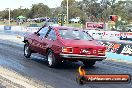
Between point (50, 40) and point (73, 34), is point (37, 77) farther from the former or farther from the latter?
point (73, 34)

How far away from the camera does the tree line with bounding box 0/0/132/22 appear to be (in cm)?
9144

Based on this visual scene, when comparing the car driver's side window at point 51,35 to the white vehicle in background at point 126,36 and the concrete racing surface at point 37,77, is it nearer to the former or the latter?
the concrete racing surface at point 37,77

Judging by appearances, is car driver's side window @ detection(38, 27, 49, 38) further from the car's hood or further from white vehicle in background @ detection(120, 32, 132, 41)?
white vehicle in background @ detection(120, 32, 132, 41)

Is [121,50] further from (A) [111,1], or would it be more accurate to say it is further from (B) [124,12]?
(A) [111,1]

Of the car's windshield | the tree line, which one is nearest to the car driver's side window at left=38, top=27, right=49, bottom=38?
the car's windshield

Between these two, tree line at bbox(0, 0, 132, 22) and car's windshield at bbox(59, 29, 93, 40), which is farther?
tree line at bbox(0, 0, 132, 22)

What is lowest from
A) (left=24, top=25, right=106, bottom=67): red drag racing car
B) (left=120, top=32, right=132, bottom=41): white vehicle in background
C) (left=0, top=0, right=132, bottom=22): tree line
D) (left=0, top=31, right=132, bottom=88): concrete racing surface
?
(left=120, top=32, right=132, bottom=41): white vehicle in background

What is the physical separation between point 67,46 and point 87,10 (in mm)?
90811

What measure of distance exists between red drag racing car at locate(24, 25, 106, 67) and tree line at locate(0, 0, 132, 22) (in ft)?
242

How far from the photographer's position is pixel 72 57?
11133 mm

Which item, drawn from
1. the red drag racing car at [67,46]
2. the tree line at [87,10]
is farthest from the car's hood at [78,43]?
the tree line at [87,10]

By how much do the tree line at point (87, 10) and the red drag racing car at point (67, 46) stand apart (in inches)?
2905

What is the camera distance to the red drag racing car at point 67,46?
11.2 meters

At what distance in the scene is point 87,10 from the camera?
101 m
